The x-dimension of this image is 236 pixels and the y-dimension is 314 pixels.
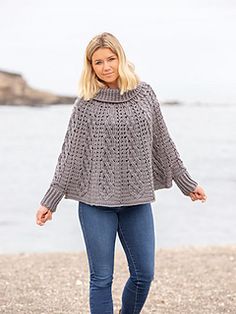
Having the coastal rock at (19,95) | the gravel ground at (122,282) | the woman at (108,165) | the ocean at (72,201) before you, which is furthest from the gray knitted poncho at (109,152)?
the coastal rock at (19,95)

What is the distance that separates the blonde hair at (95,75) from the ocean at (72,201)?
12.5ft

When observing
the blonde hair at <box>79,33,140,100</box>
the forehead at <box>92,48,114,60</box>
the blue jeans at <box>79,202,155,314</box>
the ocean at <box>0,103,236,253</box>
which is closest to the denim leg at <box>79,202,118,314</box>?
the blue jeans at <box>79,202,155,314</box>

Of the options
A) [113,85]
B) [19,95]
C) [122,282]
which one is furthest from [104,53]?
[19,95]

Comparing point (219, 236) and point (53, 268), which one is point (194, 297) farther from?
point (219, 236)

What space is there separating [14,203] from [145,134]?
6.09 m

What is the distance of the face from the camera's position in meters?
3.20

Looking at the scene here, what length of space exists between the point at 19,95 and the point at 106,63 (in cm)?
1239

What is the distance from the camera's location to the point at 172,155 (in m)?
3.42

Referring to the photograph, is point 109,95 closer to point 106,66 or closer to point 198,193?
point 106,66

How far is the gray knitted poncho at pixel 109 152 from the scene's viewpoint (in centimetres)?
321

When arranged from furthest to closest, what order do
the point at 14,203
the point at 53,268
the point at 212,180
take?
the point at 212,180, the point at 14,203, the point at 53,268

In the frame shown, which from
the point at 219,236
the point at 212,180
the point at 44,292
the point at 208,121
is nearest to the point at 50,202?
the point at 44,292

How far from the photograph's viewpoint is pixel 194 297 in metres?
4.78

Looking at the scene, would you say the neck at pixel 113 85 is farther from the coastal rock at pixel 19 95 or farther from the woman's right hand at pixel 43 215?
the coastal rock at pixel 19 95
